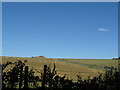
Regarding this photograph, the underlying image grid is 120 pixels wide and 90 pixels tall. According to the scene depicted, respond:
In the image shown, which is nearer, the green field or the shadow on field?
the shadow on field

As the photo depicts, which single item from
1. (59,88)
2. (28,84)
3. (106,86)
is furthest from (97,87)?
(28,84)

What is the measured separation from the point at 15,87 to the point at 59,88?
1.68 meters

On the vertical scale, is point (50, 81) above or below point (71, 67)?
below

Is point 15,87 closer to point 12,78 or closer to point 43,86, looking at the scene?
point 12,78

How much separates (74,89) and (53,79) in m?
0.85

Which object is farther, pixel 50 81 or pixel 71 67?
pixel 71 67

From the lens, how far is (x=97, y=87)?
8.89 meters

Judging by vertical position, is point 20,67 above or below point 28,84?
above

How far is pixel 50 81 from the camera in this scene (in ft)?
28.7

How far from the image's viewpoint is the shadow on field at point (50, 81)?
873 cm

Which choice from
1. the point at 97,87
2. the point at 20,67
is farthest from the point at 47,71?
the point at 97,87

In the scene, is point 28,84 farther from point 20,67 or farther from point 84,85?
point 84,85

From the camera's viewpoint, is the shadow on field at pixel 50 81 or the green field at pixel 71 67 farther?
the green field at pixel 71 67

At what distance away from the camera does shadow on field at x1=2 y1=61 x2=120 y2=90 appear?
8.73 m
